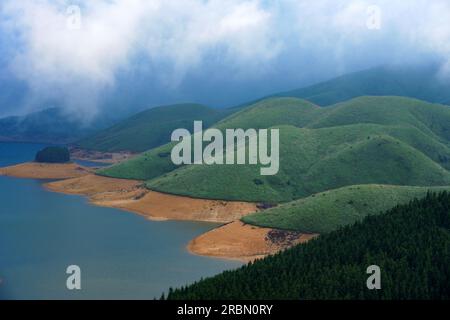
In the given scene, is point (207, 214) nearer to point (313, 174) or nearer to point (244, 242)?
point (244, 242)

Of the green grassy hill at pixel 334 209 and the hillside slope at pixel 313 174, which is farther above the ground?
the hillside slope at pixel 313 174

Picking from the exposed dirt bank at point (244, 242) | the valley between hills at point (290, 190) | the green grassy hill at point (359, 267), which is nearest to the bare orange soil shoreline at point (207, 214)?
the exposed dirt bank at point (244, 242)

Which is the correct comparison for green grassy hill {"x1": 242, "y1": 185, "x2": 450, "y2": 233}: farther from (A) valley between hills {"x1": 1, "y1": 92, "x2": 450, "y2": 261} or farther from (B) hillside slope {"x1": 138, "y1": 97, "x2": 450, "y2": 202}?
(B) hillside slope {"x1": 138, "y1": 97, "x2": 450, "y2": 202}

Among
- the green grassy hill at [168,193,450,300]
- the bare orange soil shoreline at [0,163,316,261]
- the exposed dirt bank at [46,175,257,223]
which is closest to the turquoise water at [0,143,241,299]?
the bare orange soil shoreline at [0,163,316,261]

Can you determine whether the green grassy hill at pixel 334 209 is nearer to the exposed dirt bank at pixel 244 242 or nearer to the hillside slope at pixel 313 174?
the exposed dirt bank at pixel 244 242

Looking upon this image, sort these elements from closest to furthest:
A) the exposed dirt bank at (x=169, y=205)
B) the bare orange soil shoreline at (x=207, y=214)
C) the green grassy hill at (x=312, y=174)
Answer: the bare orange soil shoreline at (x=207, y=214)
the exposed dirt bank at (x=169, y=205)
the green grassy hill at (x=312, y=174)

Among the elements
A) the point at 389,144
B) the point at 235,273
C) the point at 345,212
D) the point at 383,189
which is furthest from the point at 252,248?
the point at 389,144

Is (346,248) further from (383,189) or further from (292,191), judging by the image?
(292,191)
